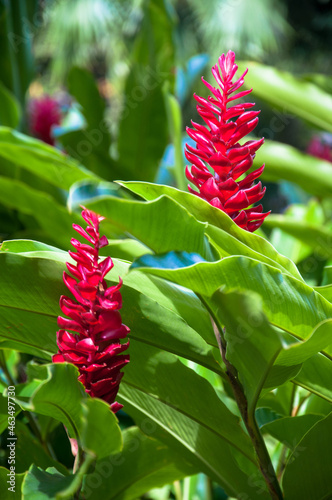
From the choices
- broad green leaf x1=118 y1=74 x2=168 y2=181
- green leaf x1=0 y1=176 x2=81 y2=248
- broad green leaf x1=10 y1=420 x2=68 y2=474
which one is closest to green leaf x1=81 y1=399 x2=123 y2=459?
broad green leaf x1=10 y1=420 x2=68 y2=474

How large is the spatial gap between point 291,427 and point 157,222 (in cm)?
26

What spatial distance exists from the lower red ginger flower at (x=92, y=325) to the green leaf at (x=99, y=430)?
5 centimetres

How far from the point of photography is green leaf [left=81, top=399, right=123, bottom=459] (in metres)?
0.37

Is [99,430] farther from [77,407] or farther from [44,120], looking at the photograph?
[44,120]

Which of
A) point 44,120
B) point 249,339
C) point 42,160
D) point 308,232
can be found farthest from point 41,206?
point 44,120

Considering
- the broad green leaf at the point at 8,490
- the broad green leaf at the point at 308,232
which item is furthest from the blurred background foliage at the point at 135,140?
the broad green leaf at the point at 8,490

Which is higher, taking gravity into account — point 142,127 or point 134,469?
point 142,127

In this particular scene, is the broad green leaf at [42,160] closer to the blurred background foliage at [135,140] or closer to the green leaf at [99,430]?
the blurred background foliage at [135,140]

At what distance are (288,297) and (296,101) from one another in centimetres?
105

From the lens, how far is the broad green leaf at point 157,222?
15.6 inches

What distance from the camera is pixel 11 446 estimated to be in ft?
1.93

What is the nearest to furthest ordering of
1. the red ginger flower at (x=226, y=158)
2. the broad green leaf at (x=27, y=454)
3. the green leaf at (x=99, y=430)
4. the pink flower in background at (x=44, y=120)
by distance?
the green leaf at (x=99, y=430), the red ginger flower at (x=226, y=158), the broad green leaf at (x=27, y=454), the pink flower in background at (x=44, y=120)

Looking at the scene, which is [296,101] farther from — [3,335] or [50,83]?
[50,83]

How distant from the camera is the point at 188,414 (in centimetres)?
53
